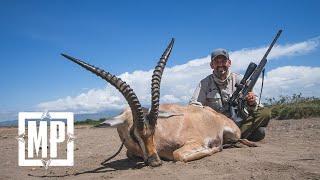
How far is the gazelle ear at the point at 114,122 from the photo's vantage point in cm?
859

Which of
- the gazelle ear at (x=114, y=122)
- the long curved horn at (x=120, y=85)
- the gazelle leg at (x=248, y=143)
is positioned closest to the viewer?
the long curved horn at (x=120, y=85)

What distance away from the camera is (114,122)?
877 cm

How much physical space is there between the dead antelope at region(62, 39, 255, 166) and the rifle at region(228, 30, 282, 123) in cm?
54

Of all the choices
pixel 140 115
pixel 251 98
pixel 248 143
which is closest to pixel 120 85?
pixel 140 115

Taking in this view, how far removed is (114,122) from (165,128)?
3.67ft

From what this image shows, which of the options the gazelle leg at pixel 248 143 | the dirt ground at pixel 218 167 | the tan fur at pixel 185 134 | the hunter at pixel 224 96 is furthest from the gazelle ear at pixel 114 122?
the gazelle leg at pixel 248 143

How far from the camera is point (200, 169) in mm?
7555

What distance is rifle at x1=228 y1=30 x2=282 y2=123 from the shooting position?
10.8m

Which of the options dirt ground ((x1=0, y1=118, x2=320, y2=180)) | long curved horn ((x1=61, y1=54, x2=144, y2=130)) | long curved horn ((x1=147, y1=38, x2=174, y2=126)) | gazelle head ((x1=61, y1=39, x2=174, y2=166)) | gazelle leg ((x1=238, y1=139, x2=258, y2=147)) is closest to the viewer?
dirt ground ((x1=0, y1=118, x2=320, y2=180))

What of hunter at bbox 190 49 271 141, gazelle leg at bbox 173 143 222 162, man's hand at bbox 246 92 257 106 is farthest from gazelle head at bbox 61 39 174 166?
man's hand at bbox 246 92 257 106

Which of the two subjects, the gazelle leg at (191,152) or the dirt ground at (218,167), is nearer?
the dirt ground at (218,167)

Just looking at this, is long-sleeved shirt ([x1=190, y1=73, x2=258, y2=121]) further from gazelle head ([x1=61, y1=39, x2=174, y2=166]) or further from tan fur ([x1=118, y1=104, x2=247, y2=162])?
gazelle head ([x1=61, y1=39, x2=174, y2=166])

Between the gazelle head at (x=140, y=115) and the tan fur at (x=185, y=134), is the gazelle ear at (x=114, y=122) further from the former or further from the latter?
the gazelle head at (x=140, y=115)

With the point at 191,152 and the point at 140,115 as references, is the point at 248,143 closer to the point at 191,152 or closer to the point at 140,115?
the point at 191,152
